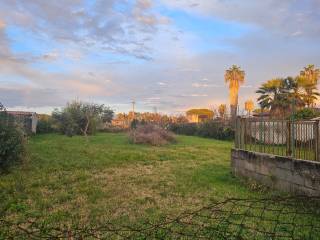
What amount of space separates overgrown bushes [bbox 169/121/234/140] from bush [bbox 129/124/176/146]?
665 cm

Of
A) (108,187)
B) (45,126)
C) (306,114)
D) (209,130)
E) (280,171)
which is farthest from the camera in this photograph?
(45,126)

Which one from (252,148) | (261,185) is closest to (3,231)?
(261,185)

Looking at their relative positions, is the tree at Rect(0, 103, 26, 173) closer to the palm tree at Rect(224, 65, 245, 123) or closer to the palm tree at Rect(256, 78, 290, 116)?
the palm tree at Rect(256, 78, 290, 116)

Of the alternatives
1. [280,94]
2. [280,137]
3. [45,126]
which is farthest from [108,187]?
[45,126]

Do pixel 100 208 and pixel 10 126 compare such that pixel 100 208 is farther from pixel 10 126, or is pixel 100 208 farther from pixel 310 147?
pixel 10 126

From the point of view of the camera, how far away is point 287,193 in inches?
342

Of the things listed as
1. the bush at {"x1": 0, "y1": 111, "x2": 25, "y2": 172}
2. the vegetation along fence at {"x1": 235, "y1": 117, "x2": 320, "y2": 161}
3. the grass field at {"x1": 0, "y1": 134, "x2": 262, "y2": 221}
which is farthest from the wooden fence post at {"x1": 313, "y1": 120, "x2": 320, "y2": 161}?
the bush at {"x1": 0, "y1": 111, "x2": 25, "y2": 172}

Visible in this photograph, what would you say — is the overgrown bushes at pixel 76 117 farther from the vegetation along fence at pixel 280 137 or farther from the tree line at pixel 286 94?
the vegetation along fence at pixel 280 137

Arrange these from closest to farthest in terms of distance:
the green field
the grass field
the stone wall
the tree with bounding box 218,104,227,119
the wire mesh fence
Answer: the wire mesh fence < the green field < the grass field < the stone wall < the tree with bounding box 218,104,227,119

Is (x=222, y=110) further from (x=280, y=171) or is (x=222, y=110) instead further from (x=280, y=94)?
(x=280, y=171)

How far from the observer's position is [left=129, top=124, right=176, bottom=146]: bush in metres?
26.1

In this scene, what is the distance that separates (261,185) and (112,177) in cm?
458

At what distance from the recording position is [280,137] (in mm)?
9188

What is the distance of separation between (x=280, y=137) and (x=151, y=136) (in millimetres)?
17599
